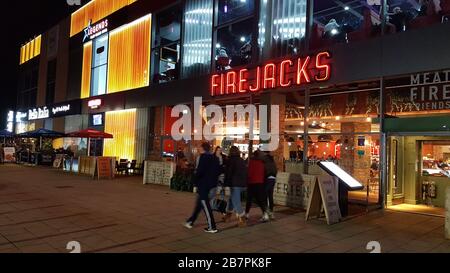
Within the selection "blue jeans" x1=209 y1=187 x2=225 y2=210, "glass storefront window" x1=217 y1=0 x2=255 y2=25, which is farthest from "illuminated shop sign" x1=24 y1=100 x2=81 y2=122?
"blue jeans" x1=209 y1=187 x2=225 y2=210

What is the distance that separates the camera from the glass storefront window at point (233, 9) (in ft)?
49.7

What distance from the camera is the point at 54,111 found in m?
28.5

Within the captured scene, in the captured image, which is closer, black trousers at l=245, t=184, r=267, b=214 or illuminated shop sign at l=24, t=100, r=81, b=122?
black trousers at l=245, t=184, r=267, b=214

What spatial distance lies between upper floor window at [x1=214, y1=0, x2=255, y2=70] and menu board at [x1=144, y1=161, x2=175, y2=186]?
193 inches

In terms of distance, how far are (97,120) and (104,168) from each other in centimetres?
778

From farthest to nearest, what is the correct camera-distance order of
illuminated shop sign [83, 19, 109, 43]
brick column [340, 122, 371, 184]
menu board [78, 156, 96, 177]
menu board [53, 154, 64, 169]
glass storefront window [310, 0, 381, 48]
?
illuminated shop sign [83, 19, 109, 43]
menu board [53, 154, 64, 169]
menu board [78, 156, 96, 177]
brick column [340, 122, 371, 184]
glass storefront window [310, 0, 381, 48]

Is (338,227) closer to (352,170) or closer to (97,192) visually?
(352,170)

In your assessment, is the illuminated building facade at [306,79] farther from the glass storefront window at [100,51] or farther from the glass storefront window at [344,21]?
the glass storefront window at [100,51]

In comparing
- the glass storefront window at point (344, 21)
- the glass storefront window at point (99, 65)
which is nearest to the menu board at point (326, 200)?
the glass storefront window at point (344, 21)

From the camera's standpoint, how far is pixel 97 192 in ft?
40.3

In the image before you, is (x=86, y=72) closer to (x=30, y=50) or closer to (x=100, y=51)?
(x=100, y=51)

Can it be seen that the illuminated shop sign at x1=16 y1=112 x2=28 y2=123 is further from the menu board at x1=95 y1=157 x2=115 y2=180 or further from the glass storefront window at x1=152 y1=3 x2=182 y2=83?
the menu board at x1=95 y1=157 x2=115 y2=180

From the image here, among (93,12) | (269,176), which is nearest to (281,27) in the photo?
(269,176)

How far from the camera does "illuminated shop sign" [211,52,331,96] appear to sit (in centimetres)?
1209
